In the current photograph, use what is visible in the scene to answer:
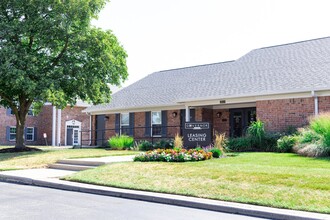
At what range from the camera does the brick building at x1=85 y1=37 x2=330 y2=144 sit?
17.6 meters

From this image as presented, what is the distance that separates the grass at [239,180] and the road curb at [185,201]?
287 mm

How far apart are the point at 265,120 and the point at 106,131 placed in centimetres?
1316

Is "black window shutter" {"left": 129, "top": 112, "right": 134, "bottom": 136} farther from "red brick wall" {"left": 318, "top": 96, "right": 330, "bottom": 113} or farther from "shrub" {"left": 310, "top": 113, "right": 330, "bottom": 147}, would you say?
"shrub" {"left": 310, "top": 113, "right": 330, "bottom": 147}

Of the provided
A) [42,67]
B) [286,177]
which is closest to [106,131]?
[42,67]

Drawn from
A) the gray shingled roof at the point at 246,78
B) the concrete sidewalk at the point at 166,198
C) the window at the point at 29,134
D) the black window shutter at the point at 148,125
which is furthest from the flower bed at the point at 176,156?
the window at the point at 29,134

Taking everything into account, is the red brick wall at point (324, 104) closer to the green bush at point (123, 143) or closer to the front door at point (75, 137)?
the green bush at point (123, 143)

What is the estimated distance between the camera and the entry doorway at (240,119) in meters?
21.2

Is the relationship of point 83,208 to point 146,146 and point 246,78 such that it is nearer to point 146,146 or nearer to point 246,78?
point 146,146

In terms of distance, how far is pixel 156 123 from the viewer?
81.9 feet

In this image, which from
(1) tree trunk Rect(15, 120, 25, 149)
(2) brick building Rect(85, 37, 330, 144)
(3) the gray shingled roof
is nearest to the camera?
(2) brick building Rect(85, 37, 330, 144)

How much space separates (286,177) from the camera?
29.1 ft

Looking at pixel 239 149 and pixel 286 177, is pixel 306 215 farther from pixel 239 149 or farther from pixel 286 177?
pixel 239 149

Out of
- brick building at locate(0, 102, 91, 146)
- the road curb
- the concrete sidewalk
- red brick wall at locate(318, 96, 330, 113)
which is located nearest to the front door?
brick building at locate(0, 102, 91, 146)

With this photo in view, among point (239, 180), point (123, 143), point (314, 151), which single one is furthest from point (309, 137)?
point (123, 143)
